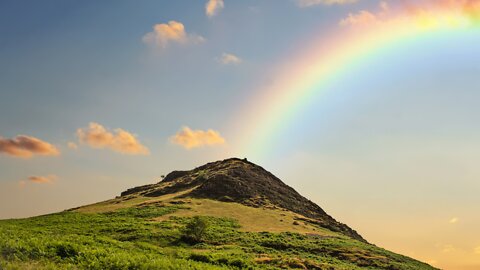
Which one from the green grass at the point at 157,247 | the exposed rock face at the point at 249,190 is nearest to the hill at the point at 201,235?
the green grass at the point at 157,247

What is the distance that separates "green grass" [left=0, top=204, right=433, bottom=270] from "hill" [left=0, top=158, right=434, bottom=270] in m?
0.07

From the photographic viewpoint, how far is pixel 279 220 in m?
75.6

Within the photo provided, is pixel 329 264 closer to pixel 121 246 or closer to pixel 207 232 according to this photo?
pixel 207 232

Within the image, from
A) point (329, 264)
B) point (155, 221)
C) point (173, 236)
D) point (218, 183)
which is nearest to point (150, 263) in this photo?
point (329, 264)

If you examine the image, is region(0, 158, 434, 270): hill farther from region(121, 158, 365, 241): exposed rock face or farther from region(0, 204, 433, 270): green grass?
region(121, 158, 365, 241): exposed rock face

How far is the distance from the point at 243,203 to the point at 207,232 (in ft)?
97.9

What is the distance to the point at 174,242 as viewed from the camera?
178ft

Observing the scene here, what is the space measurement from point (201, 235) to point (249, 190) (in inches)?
1648

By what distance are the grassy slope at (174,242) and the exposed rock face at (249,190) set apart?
266 inches

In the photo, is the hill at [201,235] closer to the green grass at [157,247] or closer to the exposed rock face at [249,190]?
the green grass at [157,247]

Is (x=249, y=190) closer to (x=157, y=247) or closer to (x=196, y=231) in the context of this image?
(x=196, y=231)

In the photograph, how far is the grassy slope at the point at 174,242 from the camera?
2555 centimetres

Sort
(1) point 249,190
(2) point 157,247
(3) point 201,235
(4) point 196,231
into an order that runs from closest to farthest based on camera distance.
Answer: (2) point 157,247, (4) point 196,231, (3) point 201,235, (1) point 249,190

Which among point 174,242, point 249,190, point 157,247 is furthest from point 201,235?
point 249,190
